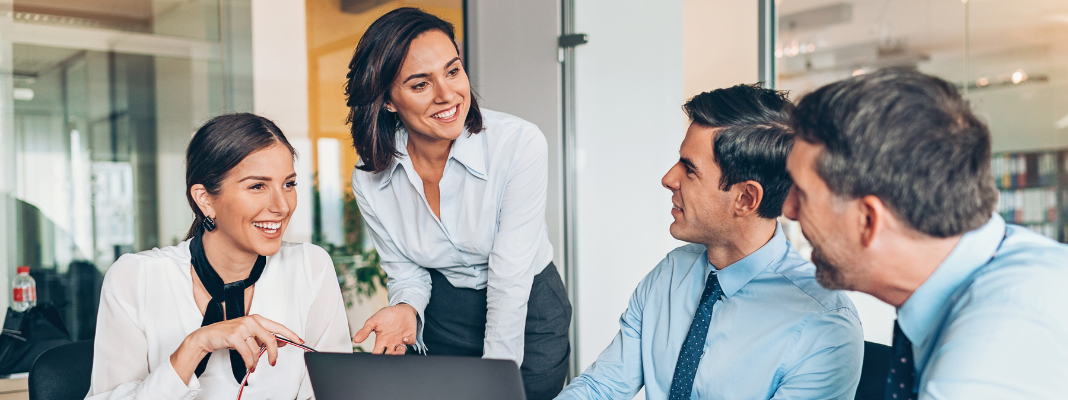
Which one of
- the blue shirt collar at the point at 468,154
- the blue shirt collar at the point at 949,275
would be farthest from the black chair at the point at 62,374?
the blue shirt collar at the point at 949,275

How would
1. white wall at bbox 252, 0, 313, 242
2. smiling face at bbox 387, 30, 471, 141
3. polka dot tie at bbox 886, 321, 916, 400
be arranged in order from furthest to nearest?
white wall at bbox 252, 0, 313, 242, smiling face at bbox 387, 30, 471, 141, polka dot tie at bbox 886, 321, 916, 400

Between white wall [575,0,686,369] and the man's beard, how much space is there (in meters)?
2.31

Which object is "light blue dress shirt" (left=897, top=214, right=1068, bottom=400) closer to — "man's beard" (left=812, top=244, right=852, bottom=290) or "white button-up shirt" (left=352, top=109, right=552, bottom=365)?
"man's beard" (left=812, top=244, right=852, bottom=290)

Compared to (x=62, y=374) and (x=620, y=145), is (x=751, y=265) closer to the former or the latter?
(x=62, y=374)

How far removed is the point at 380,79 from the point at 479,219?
0.44 metres

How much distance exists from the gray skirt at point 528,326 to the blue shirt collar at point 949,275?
124 centimetres

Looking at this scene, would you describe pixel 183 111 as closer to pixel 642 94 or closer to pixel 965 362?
pixel 642 94

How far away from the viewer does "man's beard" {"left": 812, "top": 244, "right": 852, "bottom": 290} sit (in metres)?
0.93

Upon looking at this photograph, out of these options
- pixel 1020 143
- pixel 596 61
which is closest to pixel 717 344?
pixel 596 61

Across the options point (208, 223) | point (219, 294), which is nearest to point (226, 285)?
point (219, 294)

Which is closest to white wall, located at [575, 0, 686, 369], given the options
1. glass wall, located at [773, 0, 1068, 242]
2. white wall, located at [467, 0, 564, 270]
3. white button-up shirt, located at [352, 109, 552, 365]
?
white wall, located at [467, 0, 564, 270]

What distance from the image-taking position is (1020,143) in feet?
10.5

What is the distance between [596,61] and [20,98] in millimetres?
2501

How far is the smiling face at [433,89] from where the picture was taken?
1.71 m
